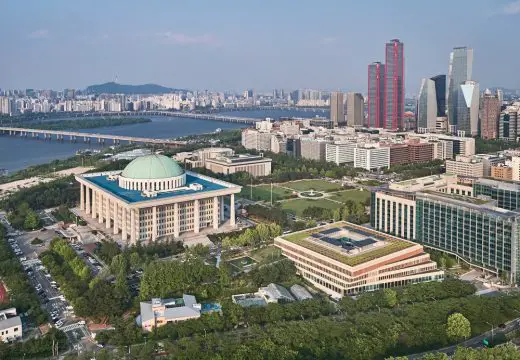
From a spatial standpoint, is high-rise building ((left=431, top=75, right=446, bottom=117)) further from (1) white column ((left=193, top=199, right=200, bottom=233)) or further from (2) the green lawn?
(1) white column ((left=193, top=199, right=200, bottom=233))

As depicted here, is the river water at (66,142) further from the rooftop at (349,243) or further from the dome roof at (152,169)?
the rooftop at (349,243)

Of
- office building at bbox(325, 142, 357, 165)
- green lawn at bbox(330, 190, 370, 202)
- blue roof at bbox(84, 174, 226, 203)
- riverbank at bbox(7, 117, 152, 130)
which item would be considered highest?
riverbank at bbox(7, 117, 152, 130)

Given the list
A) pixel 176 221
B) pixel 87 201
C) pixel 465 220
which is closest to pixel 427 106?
pixel 465 220

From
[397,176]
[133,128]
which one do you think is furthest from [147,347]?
[133,128]

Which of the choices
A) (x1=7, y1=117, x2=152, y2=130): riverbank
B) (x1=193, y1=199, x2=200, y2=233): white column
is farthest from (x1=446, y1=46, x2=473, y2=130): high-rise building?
(x1=7, y1=117, x2=152, y2=130): riverbank

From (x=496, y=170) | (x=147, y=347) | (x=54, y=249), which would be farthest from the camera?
(x=496, y=170)

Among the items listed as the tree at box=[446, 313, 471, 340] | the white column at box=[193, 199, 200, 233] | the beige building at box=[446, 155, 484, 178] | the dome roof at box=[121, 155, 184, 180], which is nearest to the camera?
the tree at box=[446, 313, 471, 340]

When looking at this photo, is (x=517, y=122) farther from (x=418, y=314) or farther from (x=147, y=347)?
(x=147, y=347)
